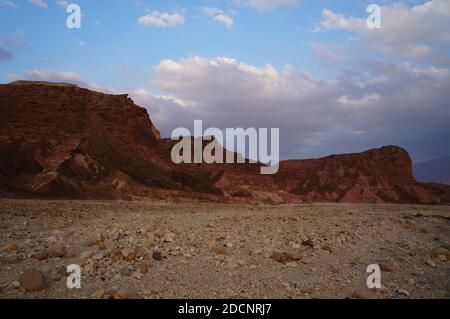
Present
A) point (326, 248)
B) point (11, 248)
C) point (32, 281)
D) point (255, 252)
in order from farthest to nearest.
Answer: point (326, 248)
point (255, 252)
point (11, 248)
point (32, 281)

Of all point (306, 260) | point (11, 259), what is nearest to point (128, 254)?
point (11, 259)

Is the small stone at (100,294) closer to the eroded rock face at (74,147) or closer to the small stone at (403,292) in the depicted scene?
the small stone at (403,292)

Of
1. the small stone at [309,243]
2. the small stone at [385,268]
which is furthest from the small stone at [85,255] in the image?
the small stone at [385,268]

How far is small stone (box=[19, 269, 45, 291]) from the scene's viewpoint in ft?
20.4

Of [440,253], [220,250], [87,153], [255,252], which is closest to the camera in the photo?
[255,252]

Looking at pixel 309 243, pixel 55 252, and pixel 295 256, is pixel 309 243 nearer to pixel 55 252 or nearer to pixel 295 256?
pixel 295 256

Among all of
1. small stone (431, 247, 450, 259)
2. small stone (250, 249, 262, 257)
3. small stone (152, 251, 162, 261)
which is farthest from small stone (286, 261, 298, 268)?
small stone (431, 247, 450, 259)

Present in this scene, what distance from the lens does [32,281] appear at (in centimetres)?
627

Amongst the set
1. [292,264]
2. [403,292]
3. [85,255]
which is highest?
[85,255]

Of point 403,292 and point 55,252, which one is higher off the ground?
point 55,252

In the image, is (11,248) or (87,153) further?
(87,153)

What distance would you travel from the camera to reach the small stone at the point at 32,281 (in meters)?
6.22
